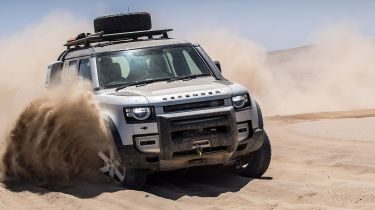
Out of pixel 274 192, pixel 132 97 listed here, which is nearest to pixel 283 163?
pixel 274 192

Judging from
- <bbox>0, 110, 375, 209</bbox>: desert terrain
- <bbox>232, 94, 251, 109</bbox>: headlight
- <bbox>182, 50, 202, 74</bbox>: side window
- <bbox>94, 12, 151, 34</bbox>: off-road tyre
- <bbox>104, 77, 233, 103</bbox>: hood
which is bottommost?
<bbox>0, 110, 375, 209</bbox>: desert terrain

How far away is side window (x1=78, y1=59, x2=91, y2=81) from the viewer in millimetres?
8078

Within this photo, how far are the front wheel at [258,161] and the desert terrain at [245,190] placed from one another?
0.49ft

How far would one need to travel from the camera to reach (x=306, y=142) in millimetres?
11336

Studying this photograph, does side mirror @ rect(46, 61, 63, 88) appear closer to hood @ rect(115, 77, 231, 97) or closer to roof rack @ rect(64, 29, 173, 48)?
roof rack @ rect(64, 29, 173, 48)

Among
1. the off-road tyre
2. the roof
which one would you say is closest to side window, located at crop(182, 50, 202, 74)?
the roof

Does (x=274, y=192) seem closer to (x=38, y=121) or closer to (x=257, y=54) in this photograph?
(x=38, y=121)

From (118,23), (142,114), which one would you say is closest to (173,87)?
(142,114)

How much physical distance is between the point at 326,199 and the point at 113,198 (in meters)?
2.20

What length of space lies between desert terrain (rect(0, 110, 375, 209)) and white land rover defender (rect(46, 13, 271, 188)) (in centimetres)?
32

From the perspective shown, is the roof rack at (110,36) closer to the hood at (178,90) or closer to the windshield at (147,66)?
the windshield at (147,66)

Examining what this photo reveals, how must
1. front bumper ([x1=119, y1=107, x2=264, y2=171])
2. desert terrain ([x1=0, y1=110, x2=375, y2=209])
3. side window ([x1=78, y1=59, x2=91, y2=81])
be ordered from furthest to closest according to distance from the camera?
side window ([x1=78, y1=59, x2=91, y2=81])
front bumper ([x1=119, y1=107, x2=264, y2=171])
desert terrain ([x1=0, y1=110, x2=375, y2=209])

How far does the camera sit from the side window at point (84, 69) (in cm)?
808

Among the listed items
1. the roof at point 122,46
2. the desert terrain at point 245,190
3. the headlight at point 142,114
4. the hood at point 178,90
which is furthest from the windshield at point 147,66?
the desert terrain at point 245,190
